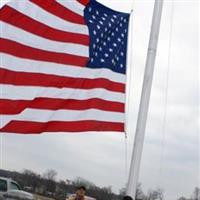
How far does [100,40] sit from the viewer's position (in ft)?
29.6

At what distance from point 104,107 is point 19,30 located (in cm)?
170

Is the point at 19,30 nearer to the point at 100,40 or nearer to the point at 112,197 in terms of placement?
the point at 100,40

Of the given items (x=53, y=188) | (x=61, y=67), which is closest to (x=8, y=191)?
(x=61, y=67)

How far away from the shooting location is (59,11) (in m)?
8.81

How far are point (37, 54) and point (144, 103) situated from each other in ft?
5.67

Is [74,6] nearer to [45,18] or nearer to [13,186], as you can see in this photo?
[45,18]

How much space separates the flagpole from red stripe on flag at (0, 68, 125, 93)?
0.53 m

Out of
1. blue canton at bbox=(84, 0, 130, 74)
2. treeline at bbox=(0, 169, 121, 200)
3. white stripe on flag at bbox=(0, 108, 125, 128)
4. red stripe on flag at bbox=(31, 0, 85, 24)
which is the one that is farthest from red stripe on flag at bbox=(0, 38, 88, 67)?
treeline at bbox=(0, 169, 121, 200)

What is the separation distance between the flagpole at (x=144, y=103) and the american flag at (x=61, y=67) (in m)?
0.37

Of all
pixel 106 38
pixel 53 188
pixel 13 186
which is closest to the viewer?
pixel 106 38

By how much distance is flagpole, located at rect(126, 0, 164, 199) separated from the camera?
8.20 m

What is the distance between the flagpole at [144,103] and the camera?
26.9 ft

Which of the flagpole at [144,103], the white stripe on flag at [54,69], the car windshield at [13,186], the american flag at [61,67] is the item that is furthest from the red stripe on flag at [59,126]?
the car windshield at [13,186]

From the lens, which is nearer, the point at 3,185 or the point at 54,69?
the point at 54,69
